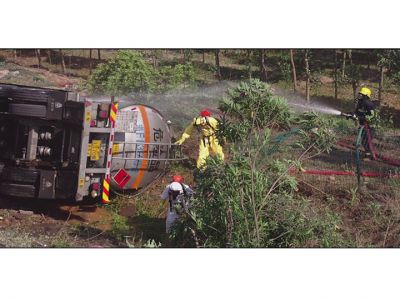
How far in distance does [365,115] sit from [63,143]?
4.70 meters

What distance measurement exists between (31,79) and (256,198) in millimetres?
5228

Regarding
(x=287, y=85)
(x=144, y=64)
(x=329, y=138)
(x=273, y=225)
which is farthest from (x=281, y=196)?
(x=144, y=64)

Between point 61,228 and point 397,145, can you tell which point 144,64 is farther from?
point 397,145

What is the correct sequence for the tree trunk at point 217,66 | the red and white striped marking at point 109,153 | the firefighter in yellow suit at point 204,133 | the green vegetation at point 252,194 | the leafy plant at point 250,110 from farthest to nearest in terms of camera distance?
the firefighter in yellow suit at point 204,133, the tree trunk at point 217,66, the red and white striped marking at point 109,153, the leafy plant at point 250,110, the green vegetation at point 252,194

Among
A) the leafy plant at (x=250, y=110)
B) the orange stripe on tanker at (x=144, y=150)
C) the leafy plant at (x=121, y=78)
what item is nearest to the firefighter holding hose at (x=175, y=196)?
the orange stripe on tanker at (x=144, y=150)

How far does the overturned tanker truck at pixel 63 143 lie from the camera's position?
26.6ft

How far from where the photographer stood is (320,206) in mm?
8414

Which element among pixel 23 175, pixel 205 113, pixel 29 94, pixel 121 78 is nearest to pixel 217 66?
pixel 205 113

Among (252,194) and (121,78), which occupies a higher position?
(121,78)

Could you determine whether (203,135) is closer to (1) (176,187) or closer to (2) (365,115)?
(1) (176,187)

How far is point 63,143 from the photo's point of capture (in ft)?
27.7

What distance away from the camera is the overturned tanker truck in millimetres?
8102

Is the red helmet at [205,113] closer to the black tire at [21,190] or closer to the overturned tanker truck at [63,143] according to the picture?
the overturned tanker truck at [63,143]

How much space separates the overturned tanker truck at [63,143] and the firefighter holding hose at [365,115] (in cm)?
314
